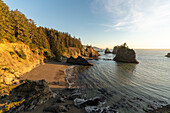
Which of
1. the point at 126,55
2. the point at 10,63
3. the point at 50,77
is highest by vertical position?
the point at 10,63

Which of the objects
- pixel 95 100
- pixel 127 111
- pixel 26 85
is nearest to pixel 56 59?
pixel 26 85

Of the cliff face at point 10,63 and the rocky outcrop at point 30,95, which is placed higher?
the cliff face at point 10,63

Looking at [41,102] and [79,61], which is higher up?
[79,61]

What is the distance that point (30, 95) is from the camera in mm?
10125

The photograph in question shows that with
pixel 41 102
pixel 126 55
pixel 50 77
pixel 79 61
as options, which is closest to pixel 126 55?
pixel 126 55

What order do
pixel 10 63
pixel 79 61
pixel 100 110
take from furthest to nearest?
pixel 79 61
pixel 10 63
pixel 100 110

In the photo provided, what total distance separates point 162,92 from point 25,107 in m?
24.6

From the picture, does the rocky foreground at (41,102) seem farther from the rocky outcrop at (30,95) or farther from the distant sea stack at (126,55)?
the distant sea stack at (126,55)

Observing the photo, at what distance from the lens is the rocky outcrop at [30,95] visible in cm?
945

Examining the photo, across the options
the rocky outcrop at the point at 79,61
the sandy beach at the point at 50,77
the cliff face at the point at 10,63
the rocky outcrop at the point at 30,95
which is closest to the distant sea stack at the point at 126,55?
the rocky outcrop at the point at 79,61

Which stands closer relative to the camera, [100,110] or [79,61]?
[100,110]

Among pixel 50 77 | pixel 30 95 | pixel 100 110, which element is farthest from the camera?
pixel 50 77

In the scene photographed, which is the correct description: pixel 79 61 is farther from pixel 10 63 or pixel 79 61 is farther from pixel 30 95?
pixel 30 95

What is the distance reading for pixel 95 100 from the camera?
11.6m
